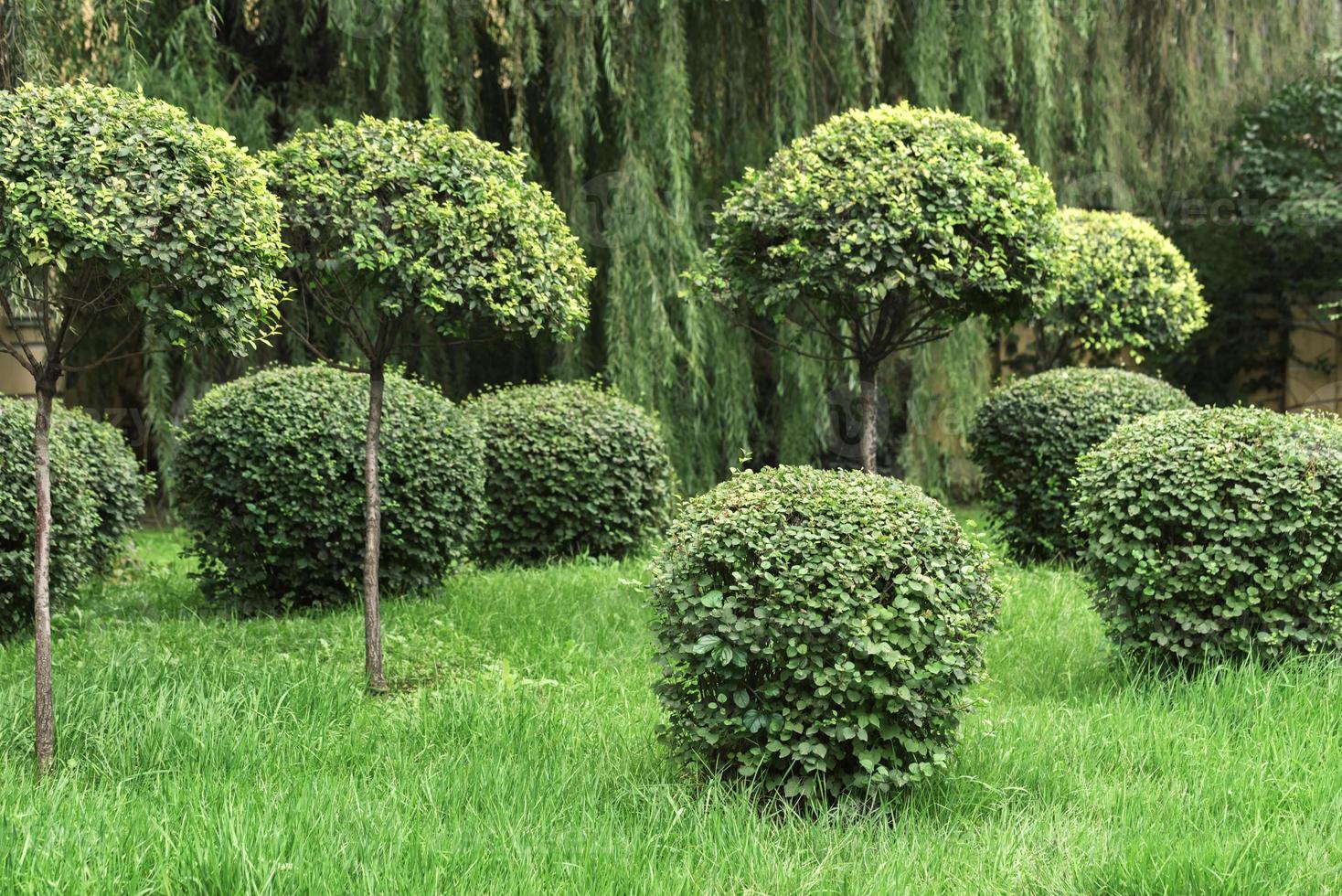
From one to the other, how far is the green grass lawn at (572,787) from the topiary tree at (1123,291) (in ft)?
12.4

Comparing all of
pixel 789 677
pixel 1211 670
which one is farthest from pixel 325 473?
pixel 1211 670

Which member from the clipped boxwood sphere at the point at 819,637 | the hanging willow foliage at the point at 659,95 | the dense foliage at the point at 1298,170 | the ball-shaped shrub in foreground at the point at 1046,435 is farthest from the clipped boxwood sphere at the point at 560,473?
the dense foliage at the point at 1298,170

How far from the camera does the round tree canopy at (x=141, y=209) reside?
395 centimetres

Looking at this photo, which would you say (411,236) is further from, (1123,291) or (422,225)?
(1123,291)

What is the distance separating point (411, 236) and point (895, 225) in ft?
7.41

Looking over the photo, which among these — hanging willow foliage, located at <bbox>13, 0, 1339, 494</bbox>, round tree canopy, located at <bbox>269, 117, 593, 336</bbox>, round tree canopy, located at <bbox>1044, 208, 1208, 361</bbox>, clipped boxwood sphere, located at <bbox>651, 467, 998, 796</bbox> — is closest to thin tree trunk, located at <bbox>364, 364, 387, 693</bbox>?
round tree canopy, located at <bbox>269, 117, 593, 336</bbox>

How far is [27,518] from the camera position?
610cm

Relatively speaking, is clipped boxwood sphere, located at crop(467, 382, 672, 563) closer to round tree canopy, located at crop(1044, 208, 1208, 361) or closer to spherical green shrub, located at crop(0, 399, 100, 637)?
spherical green shrub, located at crop(0, 399, 100, 637)

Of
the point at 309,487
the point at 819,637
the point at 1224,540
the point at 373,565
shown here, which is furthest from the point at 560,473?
the point at 819,637

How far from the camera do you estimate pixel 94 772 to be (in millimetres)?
4137

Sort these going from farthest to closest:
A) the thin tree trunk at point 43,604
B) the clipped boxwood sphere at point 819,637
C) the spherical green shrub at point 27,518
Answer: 1. the spherical green shrub at point 27,518
2. the thin tree trunk at point 43,604
3. the clipped boxwood sphere at point 819,637

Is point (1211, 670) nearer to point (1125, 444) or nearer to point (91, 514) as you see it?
point (1125, 444)

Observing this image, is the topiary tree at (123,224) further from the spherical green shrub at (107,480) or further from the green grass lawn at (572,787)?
the spherical green shrub at (107,480)

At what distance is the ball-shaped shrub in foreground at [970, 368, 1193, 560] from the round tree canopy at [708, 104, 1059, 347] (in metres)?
1.77
